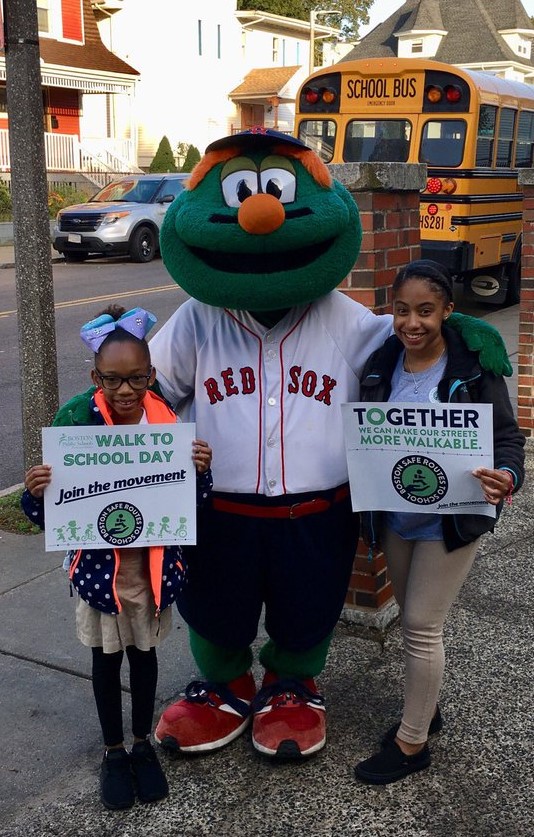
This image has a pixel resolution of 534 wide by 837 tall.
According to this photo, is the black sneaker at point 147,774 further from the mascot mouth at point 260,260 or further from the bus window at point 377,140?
the bus window at point 377,140

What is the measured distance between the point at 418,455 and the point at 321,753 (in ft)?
3.48

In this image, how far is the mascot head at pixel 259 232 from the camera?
113 inches

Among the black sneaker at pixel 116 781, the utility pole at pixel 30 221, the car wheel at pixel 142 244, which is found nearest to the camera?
the black sneaker at pixel 116 781

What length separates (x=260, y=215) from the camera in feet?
9.05

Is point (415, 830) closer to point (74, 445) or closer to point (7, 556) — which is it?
point (74, 445)

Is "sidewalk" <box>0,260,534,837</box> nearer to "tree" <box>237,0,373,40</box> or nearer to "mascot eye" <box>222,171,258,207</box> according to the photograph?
"mascot eye" <box>222,171,258,207</box>

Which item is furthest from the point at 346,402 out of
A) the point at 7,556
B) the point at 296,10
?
the point at 296,10

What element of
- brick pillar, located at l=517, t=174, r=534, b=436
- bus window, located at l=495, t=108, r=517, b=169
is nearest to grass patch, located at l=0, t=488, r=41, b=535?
brick pillar, located at l=517, t=174, r=534, b=436

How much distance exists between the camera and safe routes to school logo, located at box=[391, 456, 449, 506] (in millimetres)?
2746

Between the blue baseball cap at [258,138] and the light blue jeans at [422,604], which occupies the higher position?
the blue baseball cap at [258,138]

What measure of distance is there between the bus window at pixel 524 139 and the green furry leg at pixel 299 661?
11026 mm

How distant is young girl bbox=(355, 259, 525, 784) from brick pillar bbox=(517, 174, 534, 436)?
358 centimetres

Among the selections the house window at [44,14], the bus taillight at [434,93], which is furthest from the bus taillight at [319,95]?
the house window at [44,14]

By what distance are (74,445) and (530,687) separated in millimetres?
1901
